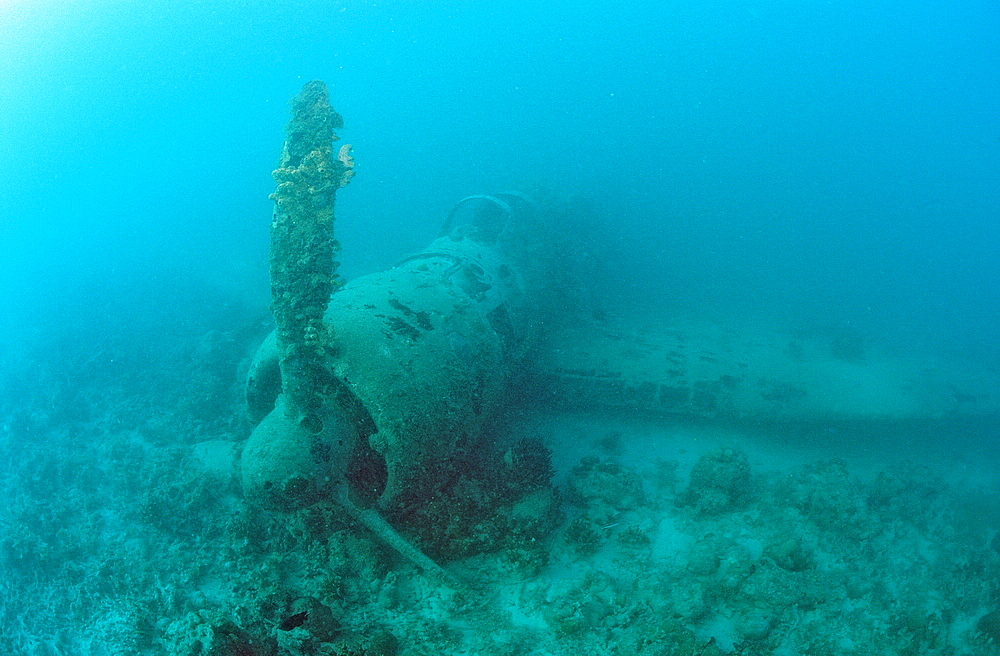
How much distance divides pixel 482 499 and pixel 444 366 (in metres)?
1.61

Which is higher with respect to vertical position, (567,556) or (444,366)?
(444,366)

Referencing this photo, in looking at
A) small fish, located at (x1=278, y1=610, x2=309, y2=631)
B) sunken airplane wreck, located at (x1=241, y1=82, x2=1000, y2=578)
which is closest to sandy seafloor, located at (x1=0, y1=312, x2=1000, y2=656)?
small fish, located at (x1=278, y1=610, x2=309, y2=631)

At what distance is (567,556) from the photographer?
5984mm

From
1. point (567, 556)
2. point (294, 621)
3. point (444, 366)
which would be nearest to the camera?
point (294, 621)

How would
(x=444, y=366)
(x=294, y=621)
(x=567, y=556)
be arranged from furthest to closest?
(x=567, y=556)
(x=444, y=366)
(x=294, y=621)

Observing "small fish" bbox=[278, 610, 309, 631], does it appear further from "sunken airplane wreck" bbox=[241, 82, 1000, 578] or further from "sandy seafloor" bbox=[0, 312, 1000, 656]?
"sunken airplane wreck" bbox=[241, 82, 1000, 578]

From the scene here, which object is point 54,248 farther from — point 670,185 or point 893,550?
point 893,550

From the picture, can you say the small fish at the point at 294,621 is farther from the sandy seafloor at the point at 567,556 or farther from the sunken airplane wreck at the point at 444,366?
the sunken airplane wreck at the point at 444,366

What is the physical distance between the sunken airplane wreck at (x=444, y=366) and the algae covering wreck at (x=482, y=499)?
1.5 inches

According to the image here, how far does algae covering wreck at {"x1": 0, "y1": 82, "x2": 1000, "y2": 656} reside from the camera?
486 cm

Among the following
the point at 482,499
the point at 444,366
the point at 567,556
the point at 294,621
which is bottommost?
the point at 567,556

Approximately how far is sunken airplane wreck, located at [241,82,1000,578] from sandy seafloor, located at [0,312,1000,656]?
662 mm

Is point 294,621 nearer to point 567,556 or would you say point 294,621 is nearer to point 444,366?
point 444,366

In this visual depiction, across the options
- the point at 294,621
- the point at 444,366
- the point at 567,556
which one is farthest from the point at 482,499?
the point at 294,621
